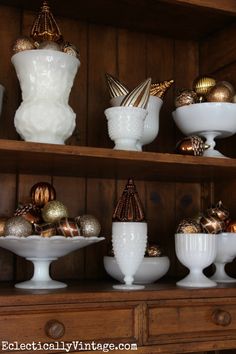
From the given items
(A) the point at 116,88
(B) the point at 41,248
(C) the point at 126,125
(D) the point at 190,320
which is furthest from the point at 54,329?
(A) the point at 116,88

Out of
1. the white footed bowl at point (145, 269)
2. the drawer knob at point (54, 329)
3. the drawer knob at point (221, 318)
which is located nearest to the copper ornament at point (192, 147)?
the white footed bowl at point (145, 269)

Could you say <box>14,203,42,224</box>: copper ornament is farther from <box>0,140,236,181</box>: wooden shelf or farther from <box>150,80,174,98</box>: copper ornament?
<box>150,80,174,98</box>: copper ornament

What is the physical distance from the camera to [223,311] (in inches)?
45.3

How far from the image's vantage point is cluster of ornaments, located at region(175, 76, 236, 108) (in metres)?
1.27

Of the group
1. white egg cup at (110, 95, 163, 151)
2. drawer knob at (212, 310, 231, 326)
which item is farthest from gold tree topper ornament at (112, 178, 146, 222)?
drawer knob at (212, 310, 231, 326)

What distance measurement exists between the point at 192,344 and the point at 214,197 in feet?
1.57

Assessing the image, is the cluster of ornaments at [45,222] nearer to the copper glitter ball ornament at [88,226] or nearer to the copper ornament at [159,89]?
the copper glitter ball ornament at [88,226]

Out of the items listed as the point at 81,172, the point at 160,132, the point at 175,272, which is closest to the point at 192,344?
the point at 175,272

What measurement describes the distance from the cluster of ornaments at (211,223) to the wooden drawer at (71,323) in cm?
23

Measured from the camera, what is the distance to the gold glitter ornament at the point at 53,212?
1.13 meters

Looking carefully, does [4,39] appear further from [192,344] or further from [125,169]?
[192,344]

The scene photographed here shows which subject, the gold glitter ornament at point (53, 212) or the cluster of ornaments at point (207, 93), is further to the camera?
the cluster of ornaments at point (207, 93)

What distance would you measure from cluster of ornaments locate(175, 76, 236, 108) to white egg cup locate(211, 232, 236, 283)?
311 mm

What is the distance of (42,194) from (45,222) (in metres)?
0.09
